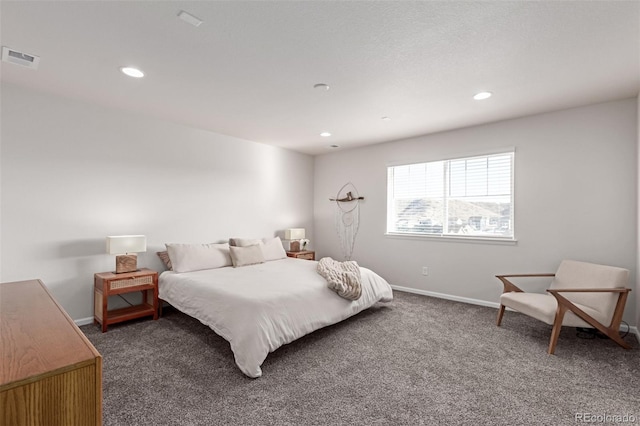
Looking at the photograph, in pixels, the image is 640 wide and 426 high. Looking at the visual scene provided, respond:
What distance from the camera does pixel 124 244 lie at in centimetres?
342

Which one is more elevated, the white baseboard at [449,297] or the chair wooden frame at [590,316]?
the chair wooden frame at [590,316]

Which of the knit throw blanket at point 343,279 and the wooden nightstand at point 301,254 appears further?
the wooden nightstand at point 301,254

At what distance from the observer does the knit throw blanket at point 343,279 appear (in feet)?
10.7

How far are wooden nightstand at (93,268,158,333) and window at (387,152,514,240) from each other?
3.65m

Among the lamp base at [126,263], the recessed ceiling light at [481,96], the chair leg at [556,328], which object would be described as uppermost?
the recessed ceiling light at [481,96]

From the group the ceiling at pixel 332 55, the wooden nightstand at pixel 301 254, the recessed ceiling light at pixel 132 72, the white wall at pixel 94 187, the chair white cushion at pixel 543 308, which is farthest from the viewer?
the wooden nightstand at pixel 301 254

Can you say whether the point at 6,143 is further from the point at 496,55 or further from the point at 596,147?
the point at 596,147

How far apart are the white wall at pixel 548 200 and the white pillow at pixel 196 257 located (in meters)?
2.74

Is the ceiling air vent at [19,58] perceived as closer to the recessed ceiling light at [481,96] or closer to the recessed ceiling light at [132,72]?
the recessed ceiling light at [132,72]

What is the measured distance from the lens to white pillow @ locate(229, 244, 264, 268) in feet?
13.7

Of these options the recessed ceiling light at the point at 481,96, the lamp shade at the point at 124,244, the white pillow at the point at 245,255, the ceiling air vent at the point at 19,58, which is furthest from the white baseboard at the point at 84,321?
the recessed ceiling light at the point at 481,96

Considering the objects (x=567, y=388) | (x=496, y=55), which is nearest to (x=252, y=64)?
(x=496, y=55)

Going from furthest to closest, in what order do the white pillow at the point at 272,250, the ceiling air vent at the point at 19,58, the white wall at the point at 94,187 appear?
the white pillow at the point at 272,250 → the white wall at the point at 94,187 → the ceiling air vent at the point at 19,58

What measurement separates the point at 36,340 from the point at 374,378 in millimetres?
2087
